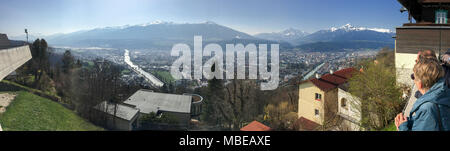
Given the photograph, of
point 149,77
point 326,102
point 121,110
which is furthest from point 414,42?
point 149,77

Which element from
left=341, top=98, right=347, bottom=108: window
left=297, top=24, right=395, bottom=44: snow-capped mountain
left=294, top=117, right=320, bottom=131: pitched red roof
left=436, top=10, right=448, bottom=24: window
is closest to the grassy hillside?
left=294, top=117, right=320, bottom=131: pitched red roof

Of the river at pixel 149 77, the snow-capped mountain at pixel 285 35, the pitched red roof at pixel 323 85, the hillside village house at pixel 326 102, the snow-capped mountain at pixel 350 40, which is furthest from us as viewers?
the snow-capped mountain at pixel 285 35

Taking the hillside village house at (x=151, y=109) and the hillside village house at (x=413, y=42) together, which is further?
the hillside village house at (x=151, y=109)

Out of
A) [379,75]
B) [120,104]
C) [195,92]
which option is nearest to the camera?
[379,75]

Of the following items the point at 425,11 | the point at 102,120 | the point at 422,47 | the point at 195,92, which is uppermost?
the point at 425,11

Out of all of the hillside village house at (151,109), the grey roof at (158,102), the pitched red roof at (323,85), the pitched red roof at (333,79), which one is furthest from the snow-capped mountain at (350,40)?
the grey roof at (158,102)

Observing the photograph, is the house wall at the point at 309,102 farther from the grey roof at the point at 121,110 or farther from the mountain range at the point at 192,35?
the mountain range at the point at 192,35
